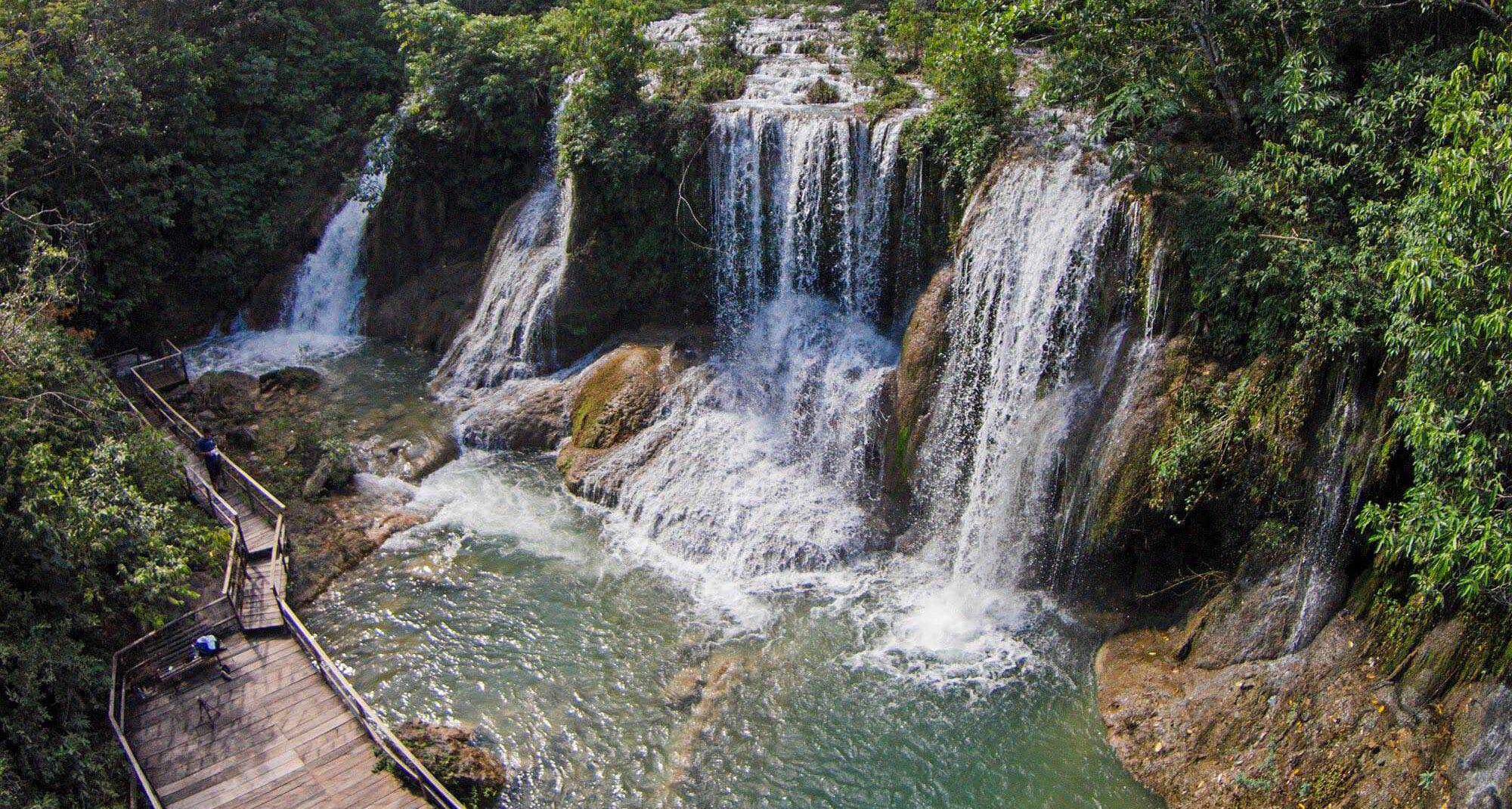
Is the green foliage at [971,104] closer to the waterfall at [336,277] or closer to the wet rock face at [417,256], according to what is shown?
the wet rock face at [417,256]

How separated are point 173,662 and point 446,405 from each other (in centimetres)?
1002

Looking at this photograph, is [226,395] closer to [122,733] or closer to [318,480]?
[318,480]

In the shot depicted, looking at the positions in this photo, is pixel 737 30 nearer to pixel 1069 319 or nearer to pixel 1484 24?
pixel 1069 319

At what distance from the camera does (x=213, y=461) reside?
18.4m

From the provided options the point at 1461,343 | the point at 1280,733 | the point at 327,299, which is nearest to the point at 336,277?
the point at 327,299

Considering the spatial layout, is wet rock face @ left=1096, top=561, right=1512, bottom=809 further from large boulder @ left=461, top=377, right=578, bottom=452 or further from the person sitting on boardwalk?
the person sitting on boardwalk

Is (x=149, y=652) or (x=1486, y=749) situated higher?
(x=1486, y=749)

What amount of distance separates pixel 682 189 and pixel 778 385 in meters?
5.50

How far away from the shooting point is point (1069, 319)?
16.3 meters

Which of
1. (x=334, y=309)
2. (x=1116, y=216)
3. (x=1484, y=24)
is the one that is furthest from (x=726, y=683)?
(x=334, y=309)

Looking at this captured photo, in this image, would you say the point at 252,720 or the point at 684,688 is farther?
the point at 684,688

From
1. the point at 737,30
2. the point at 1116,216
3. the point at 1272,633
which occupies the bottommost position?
the point at 1272,633

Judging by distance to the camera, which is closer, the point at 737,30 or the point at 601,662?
the point at 601,662

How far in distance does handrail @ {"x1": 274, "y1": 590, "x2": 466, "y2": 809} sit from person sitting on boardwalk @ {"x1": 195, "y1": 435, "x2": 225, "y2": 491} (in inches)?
183
